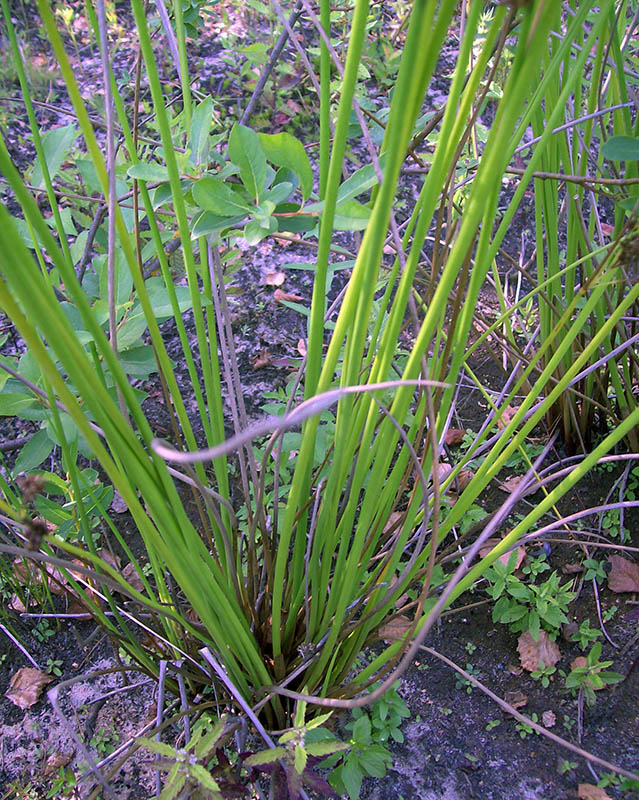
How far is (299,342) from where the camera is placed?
175cm

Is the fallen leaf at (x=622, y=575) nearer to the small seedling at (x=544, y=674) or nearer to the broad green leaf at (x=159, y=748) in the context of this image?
the small seedling at (x=544, y=674)

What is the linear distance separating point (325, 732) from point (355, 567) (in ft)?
0.95

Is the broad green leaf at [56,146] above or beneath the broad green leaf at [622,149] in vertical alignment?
above

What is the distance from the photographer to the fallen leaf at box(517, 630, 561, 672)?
1.07 meters

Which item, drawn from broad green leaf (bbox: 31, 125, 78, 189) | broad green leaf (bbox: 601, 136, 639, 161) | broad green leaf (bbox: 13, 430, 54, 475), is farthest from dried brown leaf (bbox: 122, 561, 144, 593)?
broad green leaf (bbox: 601, 136, 639, 161)

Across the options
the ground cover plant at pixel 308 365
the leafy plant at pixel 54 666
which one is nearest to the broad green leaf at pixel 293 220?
the ground cover plant at pixel 308 365

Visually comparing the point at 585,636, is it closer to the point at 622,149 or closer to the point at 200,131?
the point at 622,149

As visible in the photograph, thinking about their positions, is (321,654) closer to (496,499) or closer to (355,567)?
(355,567)

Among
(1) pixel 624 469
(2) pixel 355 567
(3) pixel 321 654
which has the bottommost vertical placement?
(1) pixel 624 469

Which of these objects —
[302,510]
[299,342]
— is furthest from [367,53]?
[302,510]

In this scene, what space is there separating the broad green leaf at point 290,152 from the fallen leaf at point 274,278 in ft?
4.21

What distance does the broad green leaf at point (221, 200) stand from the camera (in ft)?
2.07

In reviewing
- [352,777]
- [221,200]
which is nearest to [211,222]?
[221,200]

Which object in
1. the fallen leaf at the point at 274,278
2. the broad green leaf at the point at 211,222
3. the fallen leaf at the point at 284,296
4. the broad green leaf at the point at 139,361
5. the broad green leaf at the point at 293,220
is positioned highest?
the broad green leaf at the point at 211,222
